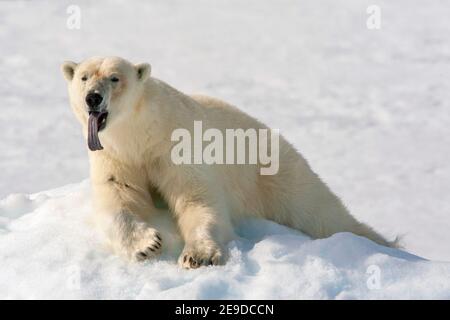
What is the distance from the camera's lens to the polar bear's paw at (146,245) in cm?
557

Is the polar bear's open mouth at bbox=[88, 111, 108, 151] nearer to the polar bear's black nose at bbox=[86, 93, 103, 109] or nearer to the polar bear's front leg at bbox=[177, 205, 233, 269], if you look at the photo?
the polar bear's black nose at bbox=[86, 93, 103, 109]

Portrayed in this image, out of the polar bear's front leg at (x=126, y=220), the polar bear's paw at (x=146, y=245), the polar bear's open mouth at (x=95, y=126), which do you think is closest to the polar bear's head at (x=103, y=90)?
the polar bear's open mouth at (x=95, y=126)

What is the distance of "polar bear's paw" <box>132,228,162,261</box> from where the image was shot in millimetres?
5574

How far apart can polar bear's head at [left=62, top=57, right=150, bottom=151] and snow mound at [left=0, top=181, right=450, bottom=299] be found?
2.95 ft

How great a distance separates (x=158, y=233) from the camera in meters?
5.71

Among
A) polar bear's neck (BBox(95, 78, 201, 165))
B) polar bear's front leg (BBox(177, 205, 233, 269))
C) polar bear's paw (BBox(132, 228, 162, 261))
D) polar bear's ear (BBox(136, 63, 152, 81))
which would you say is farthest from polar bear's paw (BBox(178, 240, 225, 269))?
polar bear's ear (BBox(136, 63, 152, 81))

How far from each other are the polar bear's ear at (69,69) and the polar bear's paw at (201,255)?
5.93ft

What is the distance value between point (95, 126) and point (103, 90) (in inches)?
10.9

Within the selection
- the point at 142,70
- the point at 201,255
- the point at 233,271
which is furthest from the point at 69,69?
the point at 233,271

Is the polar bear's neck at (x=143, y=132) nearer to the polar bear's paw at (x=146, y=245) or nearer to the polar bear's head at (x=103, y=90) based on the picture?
the polar bear's head at (x=103, y=90)

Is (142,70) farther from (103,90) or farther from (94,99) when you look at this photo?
(94,99)

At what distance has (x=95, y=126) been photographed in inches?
230

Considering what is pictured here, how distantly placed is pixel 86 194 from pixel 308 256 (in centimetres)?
251
